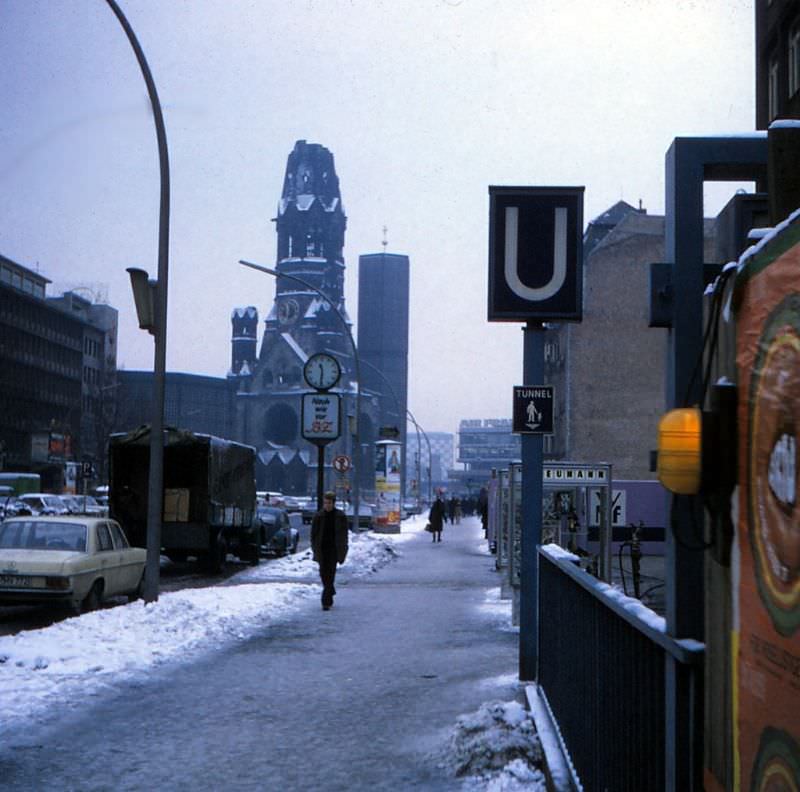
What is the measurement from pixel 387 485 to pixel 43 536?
35.0 meters

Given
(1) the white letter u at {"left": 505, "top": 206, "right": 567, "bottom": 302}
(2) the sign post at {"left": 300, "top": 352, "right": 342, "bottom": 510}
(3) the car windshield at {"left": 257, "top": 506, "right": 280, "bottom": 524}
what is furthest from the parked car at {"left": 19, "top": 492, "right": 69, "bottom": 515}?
(1) the white letter u at {"left": 505, "top": 206, "right": 567, "bottom": 302}

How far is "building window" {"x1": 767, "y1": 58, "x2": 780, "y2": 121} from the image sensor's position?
3684cm

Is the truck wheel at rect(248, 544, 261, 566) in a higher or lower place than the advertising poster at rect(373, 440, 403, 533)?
lower

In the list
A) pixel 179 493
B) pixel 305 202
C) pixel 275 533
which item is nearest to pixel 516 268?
pixel 179 493

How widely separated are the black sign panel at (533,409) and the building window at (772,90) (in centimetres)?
2881

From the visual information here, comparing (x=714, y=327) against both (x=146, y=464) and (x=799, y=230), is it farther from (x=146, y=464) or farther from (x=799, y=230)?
(x=146, y=464)

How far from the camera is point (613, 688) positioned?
4.85 meters

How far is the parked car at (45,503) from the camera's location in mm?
52781

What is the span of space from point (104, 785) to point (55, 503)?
164 ft

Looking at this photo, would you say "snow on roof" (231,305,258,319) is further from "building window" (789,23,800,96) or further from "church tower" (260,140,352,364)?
"building window" (789,23,800,96)

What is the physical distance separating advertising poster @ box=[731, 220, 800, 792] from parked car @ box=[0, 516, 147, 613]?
570 inches

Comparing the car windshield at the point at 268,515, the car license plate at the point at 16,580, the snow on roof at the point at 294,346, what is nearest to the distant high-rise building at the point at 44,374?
the snow on roof at the point at 294,346

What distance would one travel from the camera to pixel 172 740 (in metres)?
8.43

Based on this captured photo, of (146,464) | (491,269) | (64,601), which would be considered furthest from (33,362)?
(491,269)
